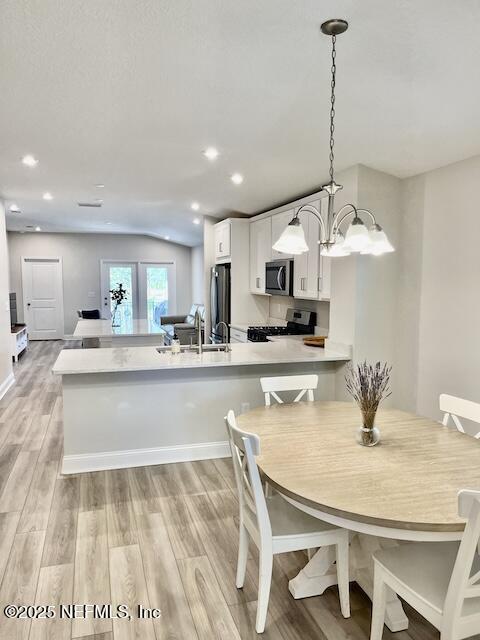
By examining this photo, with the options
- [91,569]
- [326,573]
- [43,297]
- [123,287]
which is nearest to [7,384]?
[91,569]

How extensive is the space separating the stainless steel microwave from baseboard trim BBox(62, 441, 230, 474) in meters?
1.89

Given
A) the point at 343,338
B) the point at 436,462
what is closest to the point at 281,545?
the point at 436,462

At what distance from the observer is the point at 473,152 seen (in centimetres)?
306

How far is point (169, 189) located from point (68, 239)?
6.41m

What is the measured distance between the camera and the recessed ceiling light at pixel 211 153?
3637mm

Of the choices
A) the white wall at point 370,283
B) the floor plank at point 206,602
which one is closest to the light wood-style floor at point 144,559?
the floor plank at point 206,602

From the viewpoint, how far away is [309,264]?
4.44m

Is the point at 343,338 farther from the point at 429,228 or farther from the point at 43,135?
the point at 43,135

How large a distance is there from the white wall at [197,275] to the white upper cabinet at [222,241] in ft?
12.4

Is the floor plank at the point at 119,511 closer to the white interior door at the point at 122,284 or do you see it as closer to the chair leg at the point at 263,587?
the chair leg at the point at 263,587

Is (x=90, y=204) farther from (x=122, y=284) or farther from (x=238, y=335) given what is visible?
(x=122, y=284)

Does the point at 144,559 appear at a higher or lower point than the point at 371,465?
lower

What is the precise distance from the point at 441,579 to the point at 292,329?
3.87 m

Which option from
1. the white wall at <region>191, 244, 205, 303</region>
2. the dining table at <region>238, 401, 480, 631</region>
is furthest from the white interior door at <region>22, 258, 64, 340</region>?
the dining table at <region>238, 401, 480, 631</region>
